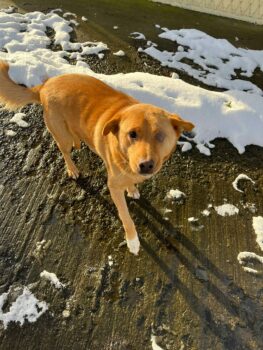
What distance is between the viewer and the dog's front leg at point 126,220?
10.5 ft

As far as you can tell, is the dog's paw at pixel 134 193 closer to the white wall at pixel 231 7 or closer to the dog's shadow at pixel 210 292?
the dog's shadow at pixel 210 292

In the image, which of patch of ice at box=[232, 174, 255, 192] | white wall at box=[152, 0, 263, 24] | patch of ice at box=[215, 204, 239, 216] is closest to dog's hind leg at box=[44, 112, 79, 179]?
patch of ice at box=[215, 204, 239, 216]

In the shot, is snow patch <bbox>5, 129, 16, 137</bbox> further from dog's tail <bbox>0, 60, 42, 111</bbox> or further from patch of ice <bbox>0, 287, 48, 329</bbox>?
patch of ice <bbox>0, 287, 48, 329</bbox>

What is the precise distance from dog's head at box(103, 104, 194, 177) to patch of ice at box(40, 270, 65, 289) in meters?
1.30

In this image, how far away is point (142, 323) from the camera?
2.94 meters

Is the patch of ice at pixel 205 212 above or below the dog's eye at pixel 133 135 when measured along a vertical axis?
below

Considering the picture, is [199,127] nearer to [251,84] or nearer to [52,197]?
[251,84]

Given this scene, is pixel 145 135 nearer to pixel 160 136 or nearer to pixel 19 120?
pixel 160 136

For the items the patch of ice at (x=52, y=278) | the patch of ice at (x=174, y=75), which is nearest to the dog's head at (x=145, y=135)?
the patch of ice at (x=52, y=278)

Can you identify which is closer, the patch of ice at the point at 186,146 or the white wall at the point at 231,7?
the patch of ice at the point at 186,146

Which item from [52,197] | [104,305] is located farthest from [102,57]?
[104,305]

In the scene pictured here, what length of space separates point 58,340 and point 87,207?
53.3 inches

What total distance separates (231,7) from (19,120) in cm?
481

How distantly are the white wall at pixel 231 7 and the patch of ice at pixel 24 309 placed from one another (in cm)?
629
